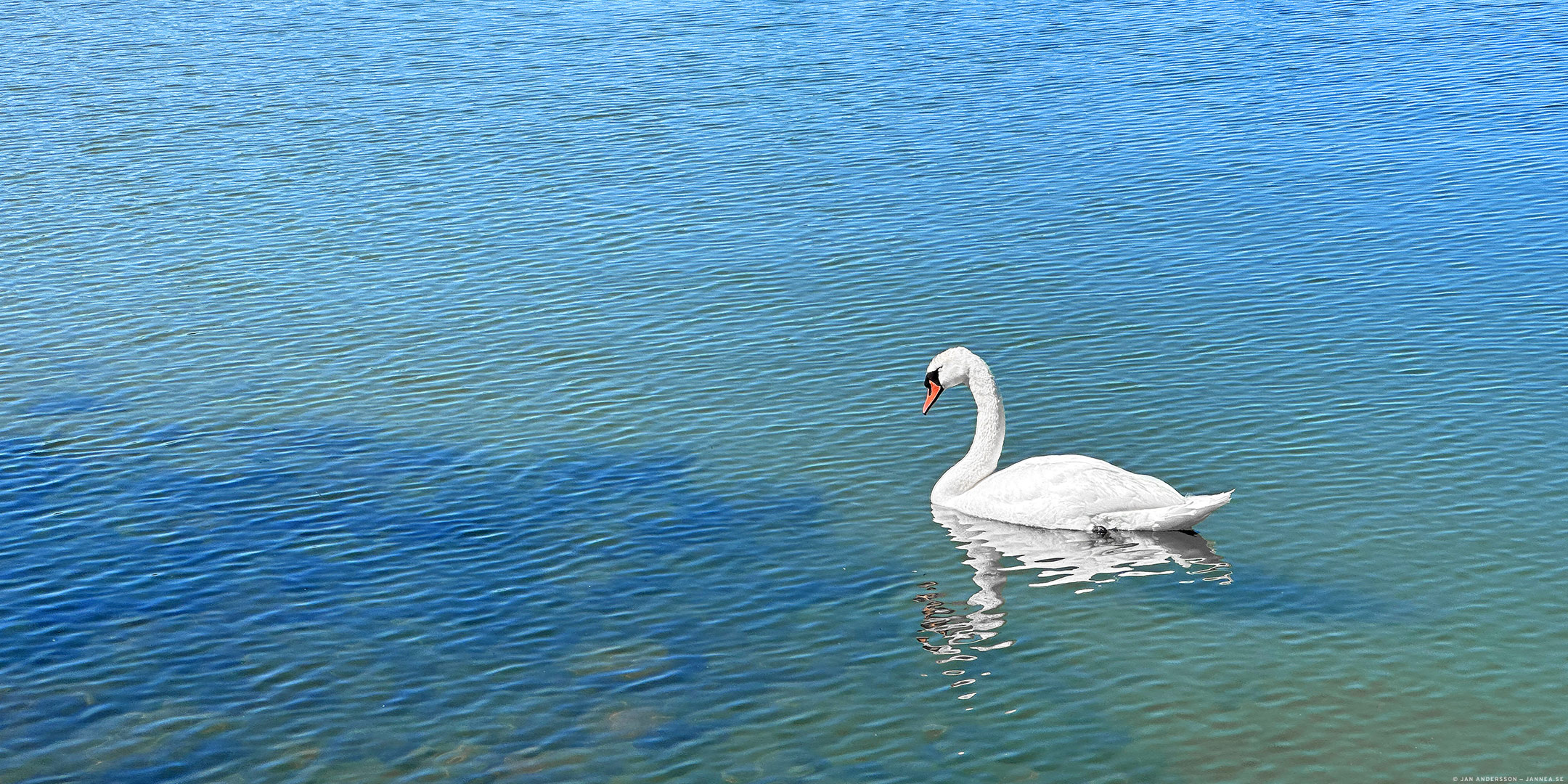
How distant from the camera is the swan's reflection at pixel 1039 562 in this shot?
61.0ft

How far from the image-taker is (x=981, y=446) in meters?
22.0

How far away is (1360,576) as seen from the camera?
63.0 feet

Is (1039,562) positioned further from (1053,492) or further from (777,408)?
(777,408)

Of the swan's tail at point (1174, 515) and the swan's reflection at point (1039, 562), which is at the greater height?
the swan's tail at point (1174, 515)

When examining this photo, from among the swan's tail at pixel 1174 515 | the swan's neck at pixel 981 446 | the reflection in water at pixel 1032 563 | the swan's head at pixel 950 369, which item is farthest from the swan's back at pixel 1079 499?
the swan's head at pixel 950 369

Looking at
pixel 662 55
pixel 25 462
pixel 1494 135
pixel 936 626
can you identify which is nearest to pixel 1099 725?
pixel 936 626

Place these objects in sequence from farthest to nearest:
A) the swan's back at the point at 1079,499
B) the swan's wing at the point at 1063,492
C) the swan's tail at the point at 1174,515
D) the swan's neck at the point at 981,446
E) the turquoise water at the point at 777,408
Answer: the swan's neck at the point at 981,446 → the swan's wing at the point at 1063,492 → the swan's back at the point at 1079,499 → the swan's tail at the point at 1174,515 → the turquoise water at the point at 777,408

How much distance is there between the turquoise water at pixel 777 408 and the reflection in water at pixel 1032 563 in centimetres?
7

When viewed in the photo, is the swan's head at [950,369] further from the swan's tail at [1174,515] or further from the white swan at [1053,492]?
the swan's tail at [1174,515]

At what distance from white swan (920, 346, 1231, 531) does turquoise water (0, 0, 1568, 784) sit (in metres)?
0.39

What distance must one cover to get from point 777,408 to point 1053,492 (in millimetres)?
5526

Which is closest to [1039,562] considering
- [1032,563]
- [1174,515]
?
[1032,563]

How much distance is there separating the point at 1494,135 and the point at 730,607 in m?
23.5

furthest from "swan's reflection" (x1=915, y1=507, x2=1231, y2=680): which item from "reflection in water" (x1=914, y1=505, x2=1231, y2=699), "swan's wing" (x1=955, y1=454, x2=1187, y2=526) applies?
"swan's wing" (x1=955, y1=454, x2=1187, y2=526)
